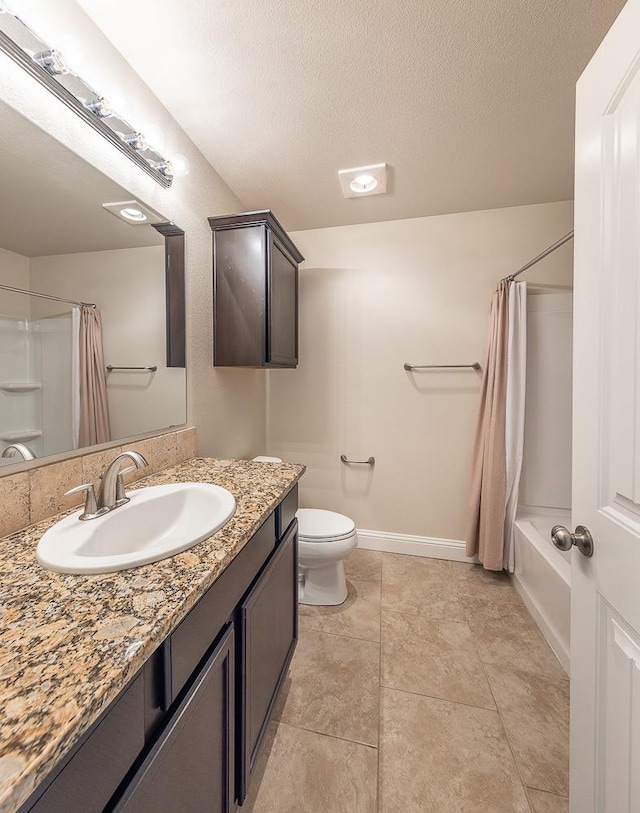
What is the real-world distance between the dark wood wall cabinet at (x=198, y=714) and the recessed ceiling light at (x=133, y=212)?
118 centimetres

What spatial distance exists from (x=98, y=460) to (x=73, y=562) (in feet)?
1.59

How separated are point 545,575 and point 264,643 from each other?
143 centimetres

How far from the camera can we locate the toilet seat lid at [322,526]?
1700 millimetres

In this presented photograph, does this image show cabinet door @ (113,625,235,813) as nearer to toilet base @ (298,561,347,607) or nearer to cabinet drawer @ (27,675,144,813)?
cabinet drawer @ (27,675,144,813)

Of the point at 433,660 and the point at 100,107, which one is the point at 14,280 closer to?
the point at 100,107

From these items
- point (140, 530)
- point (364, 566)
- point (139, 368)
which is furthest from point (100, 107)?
point (364, 566)

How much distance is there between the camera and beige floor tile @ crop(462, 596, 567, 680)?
1444mm

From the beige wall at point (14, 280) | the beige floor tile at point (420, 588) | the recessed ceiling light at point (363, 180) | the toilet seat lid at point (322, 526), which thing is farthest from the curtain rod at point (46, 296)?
the beige floor tile at point (420, 588)

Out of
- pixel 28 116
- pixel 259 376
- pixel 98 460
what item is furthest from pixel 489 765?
pixel 28 116

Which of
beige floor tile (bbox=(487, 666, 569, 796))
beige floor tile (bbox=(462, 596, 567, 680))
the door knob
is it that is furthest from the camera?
beige floor tile (bbox=(462, 596, 567, 680))

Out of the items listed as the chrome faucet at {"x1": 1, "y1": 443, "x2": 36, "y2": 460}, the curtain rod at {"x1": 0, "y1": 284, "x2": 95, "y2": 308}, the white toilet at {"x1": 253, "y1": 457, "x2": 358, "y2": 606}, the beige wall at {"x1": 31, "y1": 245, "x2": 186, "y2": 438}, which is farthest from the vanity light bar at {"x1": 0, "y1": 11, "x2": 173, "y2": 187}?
the white toilet at {"x1": 253, "y1": 457, "x2": 358, "y2": 606}

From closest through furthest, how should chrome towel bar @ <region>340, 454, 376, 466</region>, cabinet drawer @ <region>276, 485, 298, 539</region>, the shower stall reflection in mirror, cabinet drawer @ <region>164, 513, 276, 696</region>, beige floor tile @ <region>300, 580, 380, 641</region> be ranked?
cabinet drawer @ <region>164, 513, 276, 696</region> < cabinet drawer @ <region>276, 485, 298, 539</region> < beige floor tile @ <region>300, 580, 380, 641</region> < the shower stall reflection in mirror < chrome towel bar @ <region>340, 454, 376, 466</region>

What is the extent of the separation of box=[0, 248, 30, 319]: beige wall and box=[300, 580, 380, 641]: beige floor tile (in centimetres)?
173

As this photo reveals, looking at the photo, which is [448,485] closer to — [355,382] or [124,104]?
[355,382]
